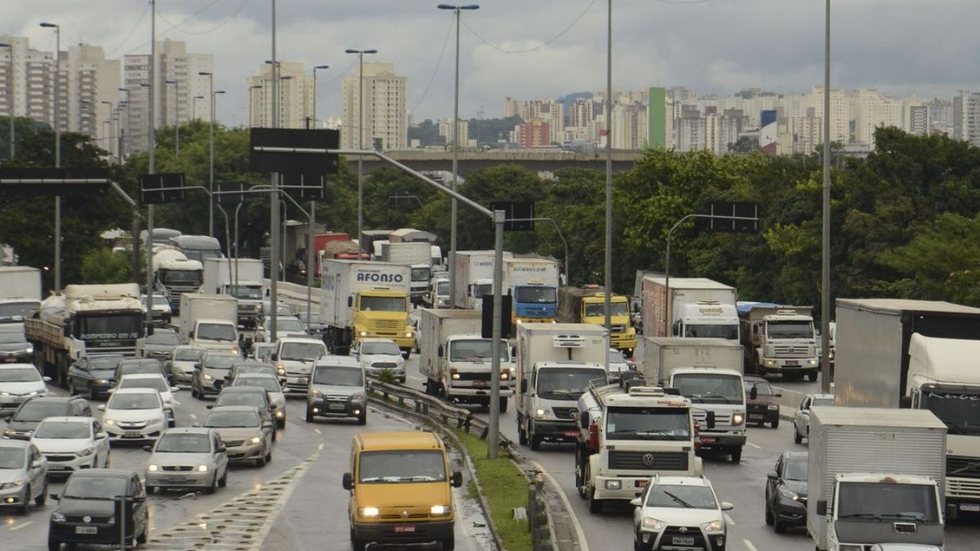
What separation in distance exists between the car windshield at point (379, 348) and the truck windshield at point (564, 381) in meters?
24.1

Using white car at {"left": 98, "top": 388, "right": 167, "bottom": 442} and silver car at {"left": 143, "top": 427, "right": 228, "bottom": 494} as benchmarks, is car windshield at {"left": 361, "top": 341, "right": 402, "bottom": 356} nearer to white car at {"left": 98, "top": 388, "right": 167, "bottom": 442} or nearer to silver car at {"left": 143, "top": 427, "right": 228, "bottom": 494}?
white car at {"left": 98, "top": 388, "right": 167, "bottom": 442}

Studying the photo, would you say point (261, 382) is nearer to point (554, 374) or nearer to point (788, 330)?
point (554, 374)

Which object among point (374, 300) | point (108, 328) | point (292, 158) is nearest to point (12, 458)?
point (292, 158)

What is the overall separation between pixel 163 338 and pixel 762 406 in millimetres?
26928

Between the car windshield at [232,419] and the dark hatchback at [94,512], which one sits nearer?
the dark hatchback at [94,512]

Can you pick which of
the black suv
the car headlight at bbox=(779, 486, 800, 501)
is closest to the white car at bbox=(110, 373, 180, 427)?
the black suv

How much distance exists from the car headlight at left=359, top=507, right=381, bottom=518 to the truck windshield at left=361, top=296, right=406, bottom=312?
1888 inches

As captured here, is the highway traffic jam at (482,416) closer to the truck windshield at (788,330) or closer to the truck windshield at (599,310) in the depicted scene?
the truck windshield at (788,330)

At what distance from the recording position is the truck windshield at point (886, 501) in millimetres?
25578

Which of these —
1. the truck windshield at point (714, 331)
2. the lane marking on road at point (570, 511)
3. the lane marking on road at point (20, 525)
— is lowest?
the lane marking on road at point (20, 525)

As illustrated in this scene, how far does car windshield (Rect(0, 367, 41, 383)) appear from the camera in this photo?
181 feet

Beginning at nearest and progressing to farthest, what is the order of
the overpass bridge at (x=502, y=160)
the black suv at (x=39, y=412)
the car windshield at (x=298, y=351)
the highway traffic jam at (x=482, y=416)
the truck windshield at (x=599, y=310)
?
the highway traffic jam at (x=482, y=416), the black suv at (x=39, y=412), the car windshield at (x=298, y=351), the truck windshield at (x=599, y=310), the overpass bridge at (x=502, y=160)

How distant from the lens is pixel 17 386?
5500 centimetres

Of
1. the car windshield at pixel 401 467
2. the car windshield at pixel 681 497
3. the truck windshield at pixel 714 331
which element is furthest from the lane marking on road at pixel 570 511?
the truck windshield at pixel 714 331
